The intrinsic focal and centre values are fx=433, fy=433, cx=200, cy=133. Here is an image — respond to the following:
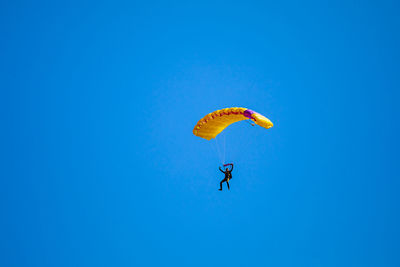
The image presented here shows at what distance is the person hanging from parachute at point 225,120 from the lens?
22.3 m

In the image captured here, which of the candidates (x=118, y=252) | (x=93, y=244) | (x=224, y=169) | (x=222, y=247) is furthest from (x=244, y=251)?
(x=224, y=169)

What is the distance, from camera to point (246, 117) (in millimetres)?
23016

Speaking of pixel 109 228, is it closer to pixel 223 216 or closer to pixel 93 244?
pixel 93 244

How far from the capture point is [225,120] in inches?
987

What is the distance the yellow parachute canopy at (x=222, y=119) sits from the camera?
876 inches

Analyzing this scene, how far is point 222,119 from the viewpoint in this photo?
81.0 ft

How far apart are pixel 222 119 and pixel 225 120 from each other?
1.44ft

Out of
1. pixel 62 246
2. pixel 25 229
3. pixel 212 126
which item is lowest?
pixel 212 126

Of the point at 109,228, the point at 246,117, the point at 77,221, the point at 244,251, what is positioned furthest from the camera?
the point at 77,221

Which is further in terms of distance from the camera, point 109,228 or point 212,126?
point 109,228

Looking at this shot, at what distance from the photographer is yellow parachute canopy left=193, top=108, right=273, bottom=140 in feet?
73.0

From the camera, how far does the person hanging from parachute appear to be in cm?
2227

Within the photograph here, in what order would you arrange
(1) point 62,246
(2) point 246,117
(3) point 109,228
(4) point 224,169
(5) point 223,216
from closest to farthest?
(2) point 246,117
(4) point 224,169
(1) point 62,246
(3) point 109,228
(5) point 223,216

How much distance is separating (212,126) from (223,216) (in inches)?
5243
